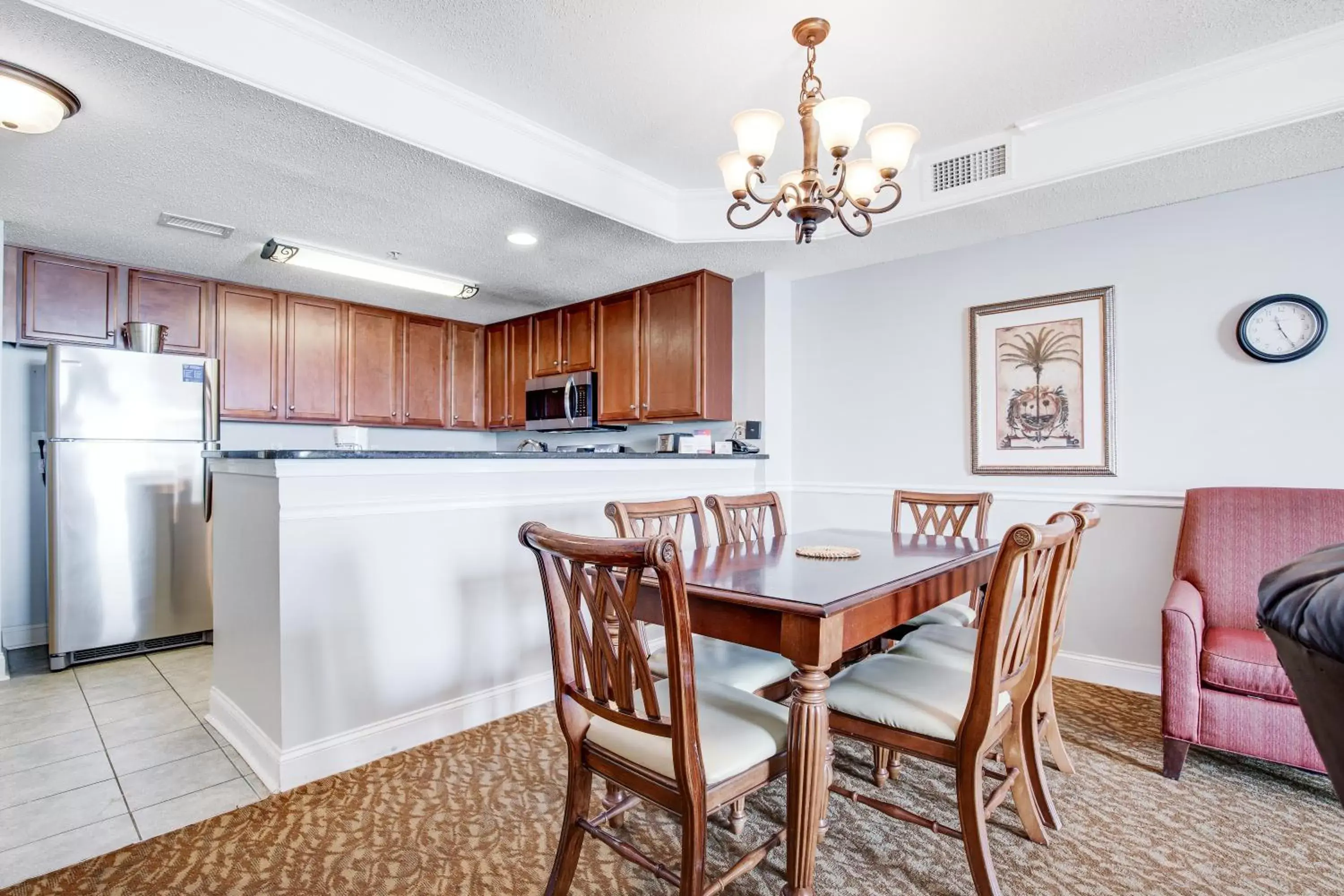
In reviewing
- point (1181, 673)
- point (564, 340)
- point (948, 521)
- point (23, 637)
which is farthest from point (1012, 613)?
point (23, 637)

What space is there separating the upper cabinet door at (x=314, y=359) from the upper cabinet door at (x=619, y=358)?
1.89 m

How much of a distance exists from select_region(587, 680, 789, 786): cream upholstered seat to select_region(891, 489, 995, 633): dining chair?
1175 mm

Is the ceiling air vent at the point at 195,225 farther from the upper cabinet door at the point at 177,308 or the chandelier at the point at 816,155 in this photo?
the chandelier at the point at 816,155

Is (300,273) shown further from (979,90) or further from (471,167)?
(979,90)

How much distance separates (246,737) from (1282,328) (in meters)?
4.30

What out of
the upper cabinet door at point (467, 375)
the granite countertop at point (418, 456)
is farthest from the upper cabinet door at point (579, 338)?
the granite countertop at point (418, 456)

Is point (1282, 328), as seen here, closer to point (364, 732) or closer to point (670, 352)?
point (670, 352)

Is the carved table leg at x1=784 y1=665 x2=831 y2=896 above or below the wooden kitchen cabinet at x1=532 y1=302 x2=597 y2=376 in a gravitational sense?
below

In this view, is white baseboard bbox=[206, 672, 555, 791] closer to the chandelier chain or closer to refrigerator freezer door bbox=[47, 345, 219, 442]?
refrigerator freezer door bbox=[47, 345, 219, 442]

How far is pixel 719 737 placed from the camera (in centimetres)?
131

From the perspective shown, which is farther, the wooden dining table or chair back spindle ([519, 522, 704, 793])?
the wooden dining table

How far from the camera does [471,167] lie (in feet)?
8.30

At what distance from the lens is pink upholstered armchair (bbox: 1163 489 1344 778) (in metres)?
1.96

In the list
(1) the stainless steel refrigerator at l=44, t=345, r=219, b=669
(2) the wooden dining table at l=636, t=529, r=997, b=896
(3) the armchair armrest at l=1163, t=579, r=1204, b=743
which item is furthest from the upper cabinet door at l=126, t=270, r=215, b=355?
(3) the armchair armrest at l=1163, t=579, r=1204, b=743
